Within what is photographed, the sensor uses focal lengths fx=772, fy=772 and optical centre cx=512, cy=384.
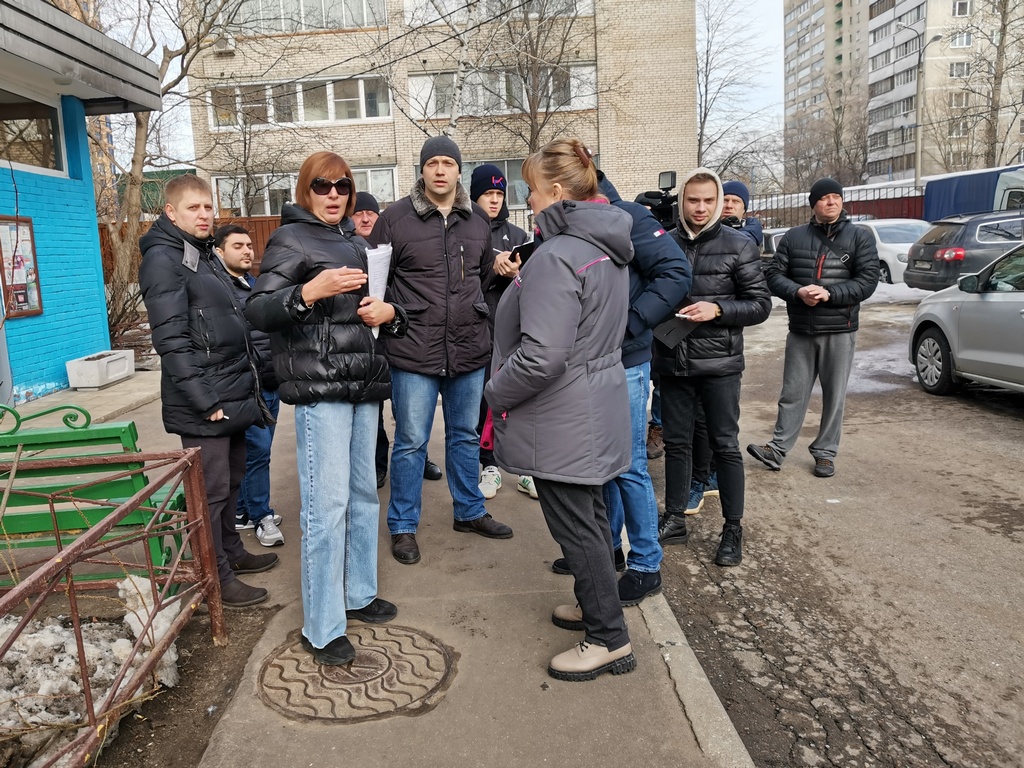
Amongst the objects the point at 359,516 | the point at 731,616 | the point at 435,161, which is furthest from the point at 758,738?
the point at 435,161

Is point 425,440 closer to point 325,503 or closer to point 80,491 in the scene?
point 325,503

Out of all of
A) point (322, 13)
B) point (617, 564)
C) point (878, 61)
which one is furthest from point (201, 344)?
point (878, 61)

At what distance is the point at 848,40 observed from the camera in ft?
286

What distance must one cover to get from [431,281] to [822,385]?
3.29 meters

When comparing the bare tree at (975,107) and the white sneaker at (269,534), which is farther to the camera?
the bare tree at (975,107)

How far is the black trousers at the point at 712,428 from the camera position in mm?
4230

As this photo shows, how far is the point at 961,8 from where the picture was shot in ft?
206

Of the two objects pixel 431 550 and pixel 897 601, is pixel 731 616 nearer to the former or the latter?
pixel 897 601

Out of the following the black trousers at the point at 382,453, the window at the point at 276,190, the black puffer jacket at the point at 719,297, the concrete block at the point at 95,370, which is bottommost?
the black trousers at the point at 382,453

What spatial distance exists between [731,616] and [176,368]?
285cm

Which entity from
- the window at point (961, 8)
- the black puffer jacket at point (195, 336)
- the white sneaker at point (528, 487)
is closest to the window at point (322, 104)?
the white sneaker at point (528, 487)

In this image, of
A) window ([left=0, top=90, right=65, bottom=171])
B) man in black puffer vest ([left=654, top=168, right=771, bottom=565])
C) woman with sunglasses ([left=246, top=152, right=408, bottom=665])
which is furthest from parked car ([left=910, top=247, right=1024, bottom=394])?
window ([left=0, top=90, right=65, bottom=171])

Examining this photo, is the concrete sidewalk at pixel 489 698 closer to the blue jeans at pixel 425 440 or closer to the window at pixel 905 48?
the blue jeans at pixel 425 440

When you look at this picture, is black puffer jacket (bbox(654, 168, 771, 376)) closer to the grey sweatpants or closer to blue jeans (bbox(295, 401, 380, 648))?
the grey sweatpants
